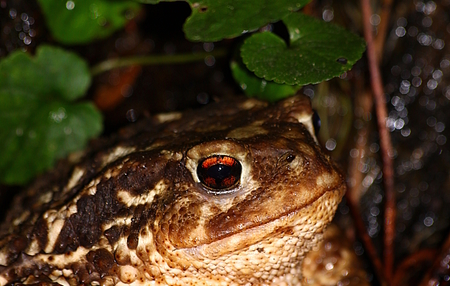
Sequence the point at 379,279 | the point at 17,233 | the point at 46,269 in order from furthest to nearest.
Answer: the point at 379,279
the point at 17,233
the point at 46,269

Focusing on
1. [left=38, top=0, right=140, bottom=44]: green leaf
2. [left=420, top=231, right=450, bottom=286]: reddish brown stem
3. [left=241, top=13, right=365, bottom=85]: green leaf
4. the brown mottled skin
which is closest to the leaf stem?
[left=38, top=0, right=140, bottom=44]: green leaf

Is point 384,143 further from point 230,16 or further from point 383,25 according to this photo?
point 230,16

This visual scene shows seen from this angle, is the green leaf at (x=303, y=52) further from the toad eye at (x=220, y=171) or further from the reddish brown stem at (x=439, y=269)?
the reddish brown stem at (x=439, y=269)

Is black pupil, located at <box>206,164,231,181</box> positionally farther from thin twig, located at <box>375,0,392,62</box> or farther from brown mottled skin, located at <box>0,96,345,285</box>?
thin twig, located at <box>375,0,392,62</box>

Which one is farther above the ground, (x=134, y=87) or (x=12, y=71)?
(x=12, y=71)

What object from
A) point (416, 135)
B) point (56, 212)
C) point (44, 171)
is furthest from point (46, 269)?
point (416, 135)

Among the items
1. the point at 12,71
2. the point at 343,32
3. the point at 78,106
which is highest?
the point at 343,32

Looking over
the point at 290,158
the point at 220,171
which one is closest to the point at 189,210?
the point at 220,171

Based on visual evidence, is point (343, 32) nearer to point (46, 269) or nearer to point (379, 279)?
point (379, 279)
